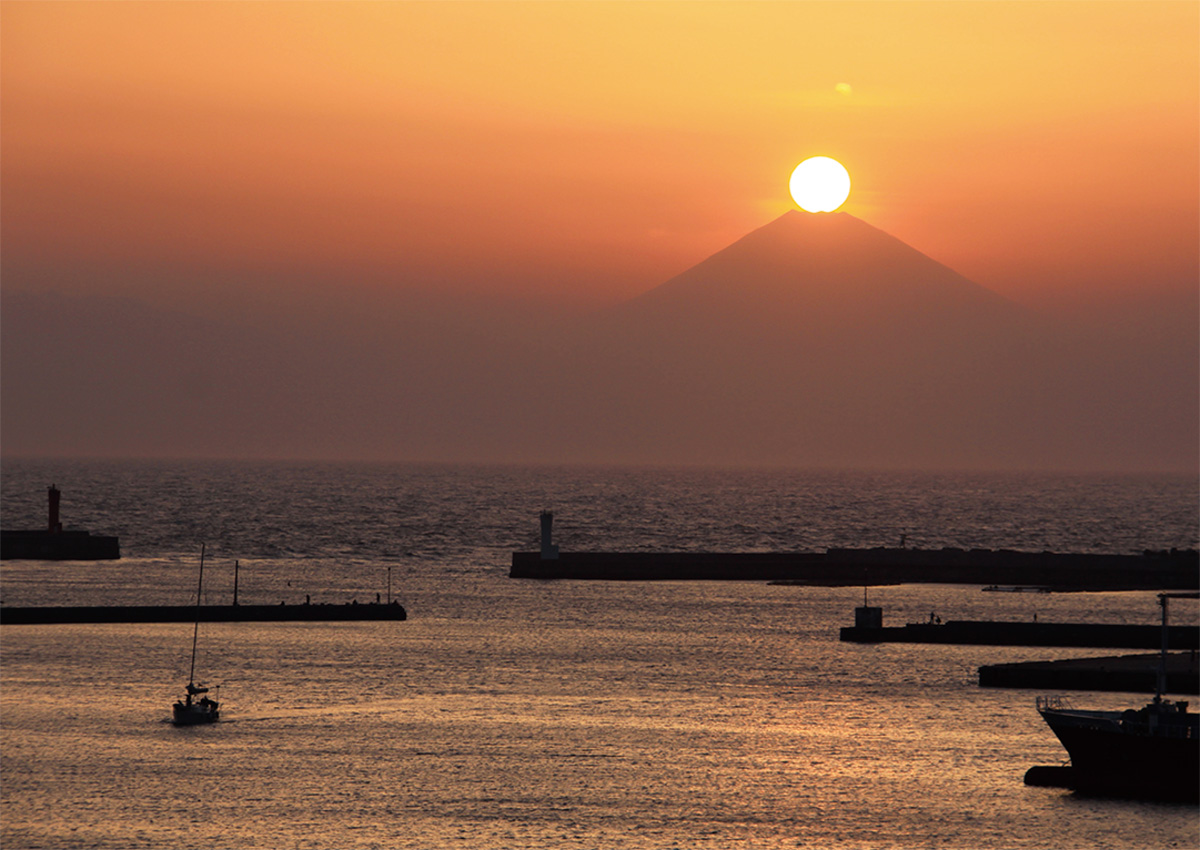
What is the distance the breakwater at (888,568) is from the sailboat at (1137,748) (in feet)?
216

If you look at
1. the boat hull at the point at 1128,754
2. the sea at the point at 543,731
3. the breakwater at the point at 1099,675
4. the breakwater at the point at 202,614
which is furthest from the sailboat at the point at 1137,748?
the breakwater at the point at 202,614

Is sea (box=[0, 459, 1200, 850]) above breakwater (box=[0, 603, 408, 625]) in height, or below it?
below

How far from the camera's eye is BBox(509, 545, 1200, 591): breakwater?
110m

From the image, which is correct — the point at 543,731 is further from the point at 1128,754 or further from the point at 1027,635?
the point at 1027,635

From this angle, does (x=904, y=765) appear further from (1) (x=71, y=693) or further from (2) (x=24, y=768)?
(1) (x=71, y=693)

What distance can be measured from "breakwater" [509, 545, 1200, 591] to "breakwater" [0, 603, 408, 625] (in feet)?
94.5

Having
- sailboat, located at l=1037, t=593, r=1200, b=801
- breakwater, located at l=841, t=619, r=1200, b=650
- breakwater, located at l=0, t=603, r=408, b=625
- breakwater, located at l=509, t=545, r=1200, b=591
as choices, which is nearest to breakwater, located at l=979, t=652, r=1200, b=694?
breakwater, located at l=841, t=619, r=1200, b=650

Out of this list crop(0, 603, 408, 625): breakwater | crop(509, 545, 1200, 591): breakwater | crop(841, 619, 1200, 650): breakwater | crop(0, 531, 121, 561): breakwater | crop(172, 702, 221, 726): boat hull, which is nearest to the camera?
crop(172, 702, 221, 726): boat hull

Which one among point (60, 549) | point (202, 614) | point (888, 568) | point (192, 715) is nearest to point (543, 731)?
point (192, 715)

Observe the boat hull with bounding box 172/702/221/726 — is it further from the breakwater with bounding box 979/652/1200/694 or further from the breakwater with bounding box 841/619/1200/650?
the breakwater with bounding box 841/619/1200/650

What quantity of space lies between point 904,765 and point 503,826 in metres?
14.1

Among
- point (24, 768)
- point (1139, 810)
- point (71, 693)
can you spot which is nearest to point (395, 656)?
point (71, 693)

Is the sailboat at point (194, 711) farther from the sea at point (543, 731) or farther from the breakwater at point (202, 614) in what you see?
the breakwater at point (202, 614)

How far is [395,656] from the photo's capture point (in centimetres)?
6919
